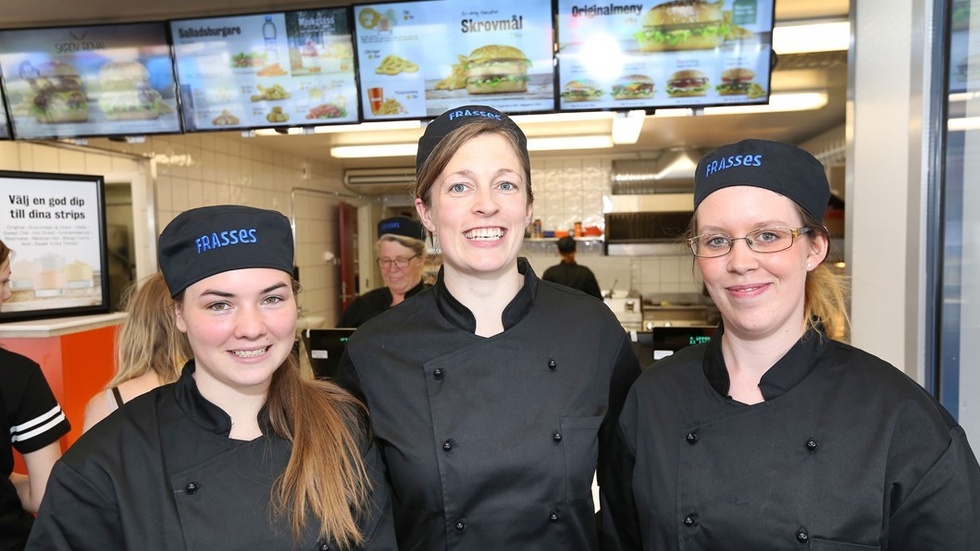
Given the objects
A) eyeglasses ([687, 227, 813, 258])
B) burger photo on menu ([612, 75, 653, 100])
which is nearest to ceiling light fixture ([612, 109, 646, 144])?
burger photo on menu ([612, 75, 653, 100])

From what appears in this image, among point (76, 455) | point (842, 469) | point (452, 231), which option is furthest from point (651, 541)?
point (76, 455)

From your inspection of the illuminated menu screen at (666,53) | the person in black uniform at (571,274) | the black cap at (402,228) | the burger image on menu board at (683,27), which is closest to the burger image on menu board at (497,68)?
the illuminated menu screen at (666,53)

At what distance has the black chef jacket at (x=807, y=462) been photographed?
115cm

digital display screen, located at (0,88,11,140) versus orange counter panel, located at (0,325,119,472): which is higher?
digital display screen, located at (0,88,11,140)

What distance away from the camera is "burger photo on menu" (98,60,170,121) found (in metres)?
3.41

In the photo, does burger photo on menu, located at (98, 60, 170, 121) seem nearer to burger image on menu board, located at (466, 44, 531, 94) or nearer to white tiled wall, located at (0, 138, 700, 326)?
white tiled wall, located at (0, 138, 700, 326)

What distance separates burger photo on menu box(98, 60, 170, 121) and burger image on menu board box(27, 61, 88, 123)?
0.13m

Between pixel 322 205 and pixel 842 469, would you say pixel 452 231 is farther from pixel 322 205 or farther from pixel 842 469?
pixel 322 205

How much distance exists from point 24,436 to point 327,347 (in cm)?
130

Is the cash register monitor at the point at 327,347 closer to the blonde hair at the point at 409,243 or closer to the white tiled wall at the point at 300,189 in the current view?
the blonde hair at the point at 409,243

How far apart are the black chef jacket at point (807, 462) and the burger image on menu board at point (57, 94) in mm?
A: 3492

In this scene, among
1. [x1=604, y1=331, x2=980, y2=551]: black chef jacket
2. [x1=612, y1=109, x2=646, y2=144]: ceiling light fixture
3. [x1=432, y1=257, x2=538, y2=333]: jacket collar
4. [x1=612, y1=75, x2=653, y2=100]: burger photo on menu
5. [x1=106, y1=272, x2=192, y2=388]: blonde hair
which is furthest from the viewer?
[x1=612, y1=109, x2=646, y2=144]: ceiling light fixture

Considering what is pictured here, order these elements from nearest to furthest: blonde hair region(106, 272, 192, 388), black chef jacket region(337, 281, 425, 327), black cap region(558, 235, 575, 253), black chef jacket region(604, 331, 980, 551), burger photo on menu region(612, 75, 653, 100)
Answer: black chef jacket region(604, 331, 980, 551) → blonde hair region(106, 272, 192, 388) → burger photo on menu region(612, 75, 653, 100) → black chef jacket region(337, 281, 425, 327) → black cap region(558, 235, 575, 253)

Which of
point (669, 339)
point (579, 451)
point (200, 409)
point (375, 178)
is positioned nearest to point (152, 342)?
point (200, 409)
